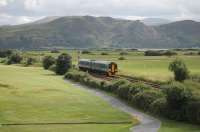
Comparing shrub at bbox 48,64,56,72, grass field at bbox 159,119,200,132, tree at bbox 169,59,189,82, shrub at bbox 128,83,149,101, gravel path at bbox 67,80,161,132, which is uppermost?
tree at bbox 169,59,189,82

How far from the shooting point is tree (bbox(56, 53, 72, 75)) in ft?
381

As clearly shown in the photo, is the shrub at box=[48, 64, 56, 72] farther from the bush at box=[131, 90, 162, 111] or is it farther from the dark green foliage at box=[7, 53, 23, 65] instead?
the bush at box=[131, 90, 162, 111]

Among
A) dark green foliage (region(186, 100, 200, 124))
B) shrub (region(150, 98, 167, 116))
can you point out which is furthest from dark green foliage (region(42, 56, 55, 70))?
dark green foliage (region(186, 100, 200, 124))

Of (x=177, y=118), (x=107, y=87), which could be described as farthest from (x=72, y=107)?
(x=107, y=87)

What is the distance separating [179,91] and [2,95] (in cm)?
2840

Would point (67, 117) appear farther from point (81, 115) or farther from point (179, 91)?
point (179, 91)

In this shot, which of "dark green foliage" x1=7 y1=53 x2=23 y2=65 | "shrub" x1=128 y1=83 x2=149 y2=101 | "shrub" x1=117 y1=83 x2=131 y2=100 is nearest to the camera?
"shrub" x1=128 y1=83 x2=149 y2=101

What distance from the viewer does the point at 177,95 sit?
1833 inches

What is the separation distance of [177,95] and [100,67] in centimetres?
5189

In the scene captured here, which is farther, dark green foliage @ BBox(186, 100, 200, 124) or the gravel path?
dark green foliage @ BBox(186, 100, 200, 124)

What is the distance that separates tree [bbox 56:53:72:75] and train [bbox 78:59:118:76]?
3.58m

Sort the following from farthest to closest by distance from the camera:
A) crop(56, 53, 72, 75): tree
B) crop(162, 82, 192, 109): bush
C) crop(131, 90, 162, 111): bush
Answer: crop(56, 53, 72, 75): tree → crop(131, 90, 162, 111): bush → crop(162, 82, 192, 109): bush

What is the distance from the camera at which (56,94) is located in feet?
222

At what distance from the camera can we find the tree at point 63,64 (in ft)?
381
